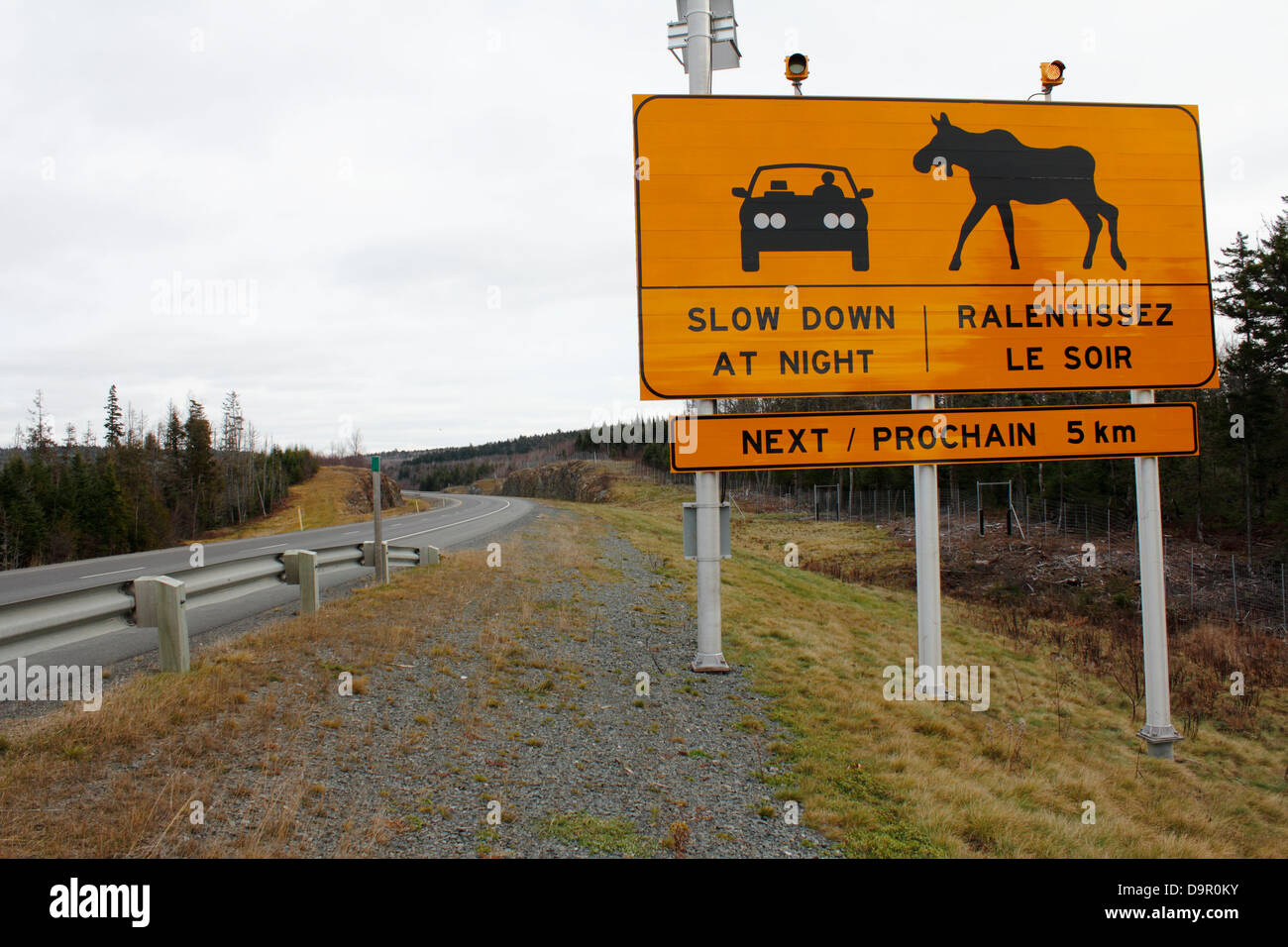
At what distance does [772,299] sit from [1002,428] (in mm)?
2630

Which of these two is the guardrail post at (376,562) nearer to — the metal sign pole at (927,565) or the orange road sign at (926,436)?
the orange road sign at (926,436)

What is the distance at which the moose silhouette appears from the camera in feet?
22.9

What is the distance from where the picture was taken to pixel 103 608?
5.52 metres

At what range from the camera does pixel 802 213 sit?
22.4 ft

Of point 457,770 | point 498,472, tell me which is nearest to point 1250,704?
point 457,770

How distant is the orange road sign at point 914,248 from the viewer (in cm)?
676

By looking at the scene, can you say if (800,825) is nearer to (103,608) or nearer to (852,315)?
(852,315)

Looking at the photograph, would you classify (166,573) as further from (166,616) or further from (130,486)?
(130,486)

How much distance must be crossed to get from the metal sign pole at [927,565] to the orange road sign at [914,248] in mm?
852

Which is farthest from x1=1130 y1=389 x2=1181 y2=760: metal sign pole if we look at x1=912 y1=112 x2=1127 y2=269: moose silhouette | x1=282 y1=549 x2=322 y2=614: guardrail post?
x1=282 y1=549 x2=322 y2=614: guardrail post

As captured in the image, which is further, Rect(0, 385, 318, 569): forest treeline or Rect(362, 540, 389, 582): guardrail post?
Rect(0, 385, 318, 569): forest treeline

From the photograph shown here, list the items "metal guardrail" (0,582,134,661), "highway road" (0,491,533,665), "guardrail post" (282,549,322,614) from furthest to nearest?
"guardrail post" (282,549,322,614) < "highway road" (0,491,533,665) < "metal guardrail" (0,582,134,661)

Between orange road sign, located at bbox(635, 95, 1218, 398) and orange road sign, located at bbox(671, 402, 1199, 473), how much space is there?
0.33 metres

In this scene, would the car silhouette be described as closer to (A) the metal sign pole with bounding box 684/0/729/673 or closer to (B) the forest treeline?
(A) the metal sign pole with bounding box 684/0/729/673
